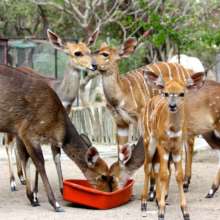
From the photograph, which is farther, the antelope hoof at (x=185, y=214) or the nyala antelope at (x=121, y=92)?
the nyala antelope at (x=121, y=92)

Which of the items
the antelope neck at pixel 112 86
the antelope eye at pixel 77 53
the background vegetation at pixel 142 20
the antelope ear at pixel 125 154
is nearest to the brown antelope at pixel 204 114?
the antelope ear at pixel 125 154

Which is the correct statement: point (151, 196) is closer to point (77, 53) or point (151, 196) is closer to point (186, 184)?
point (186, 184)

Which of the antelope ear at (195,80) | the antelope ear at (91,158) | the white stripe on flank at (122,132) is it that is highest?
the antelope ear at (195,80)

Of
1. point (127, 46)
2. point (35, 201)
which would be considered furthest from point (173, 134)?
point (127, 46)

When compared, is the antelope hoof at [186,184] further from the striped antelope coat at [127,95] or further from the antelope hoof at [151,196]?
the striped antelope coat at [127,95]

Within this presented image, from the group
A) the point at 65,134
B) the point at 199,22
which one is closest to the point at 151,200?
the point at 65,134

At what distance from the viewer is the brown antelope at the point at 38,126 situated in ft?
22.1

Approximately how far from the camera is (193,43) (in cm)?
1567

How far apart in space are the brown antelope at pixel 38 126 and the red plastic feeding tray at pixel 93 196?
7.5 inches

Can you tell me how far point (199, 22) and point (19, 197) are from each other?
1130 cm

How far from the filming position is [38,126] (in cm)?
679

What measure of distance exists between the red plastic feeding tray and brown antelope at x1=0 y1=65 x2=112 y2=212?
0.19 metres

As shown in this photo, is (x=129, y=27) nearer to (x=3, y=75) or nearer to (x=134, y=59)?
(x=134, y=59)

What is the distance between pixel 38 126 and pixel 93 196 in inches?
34.9
